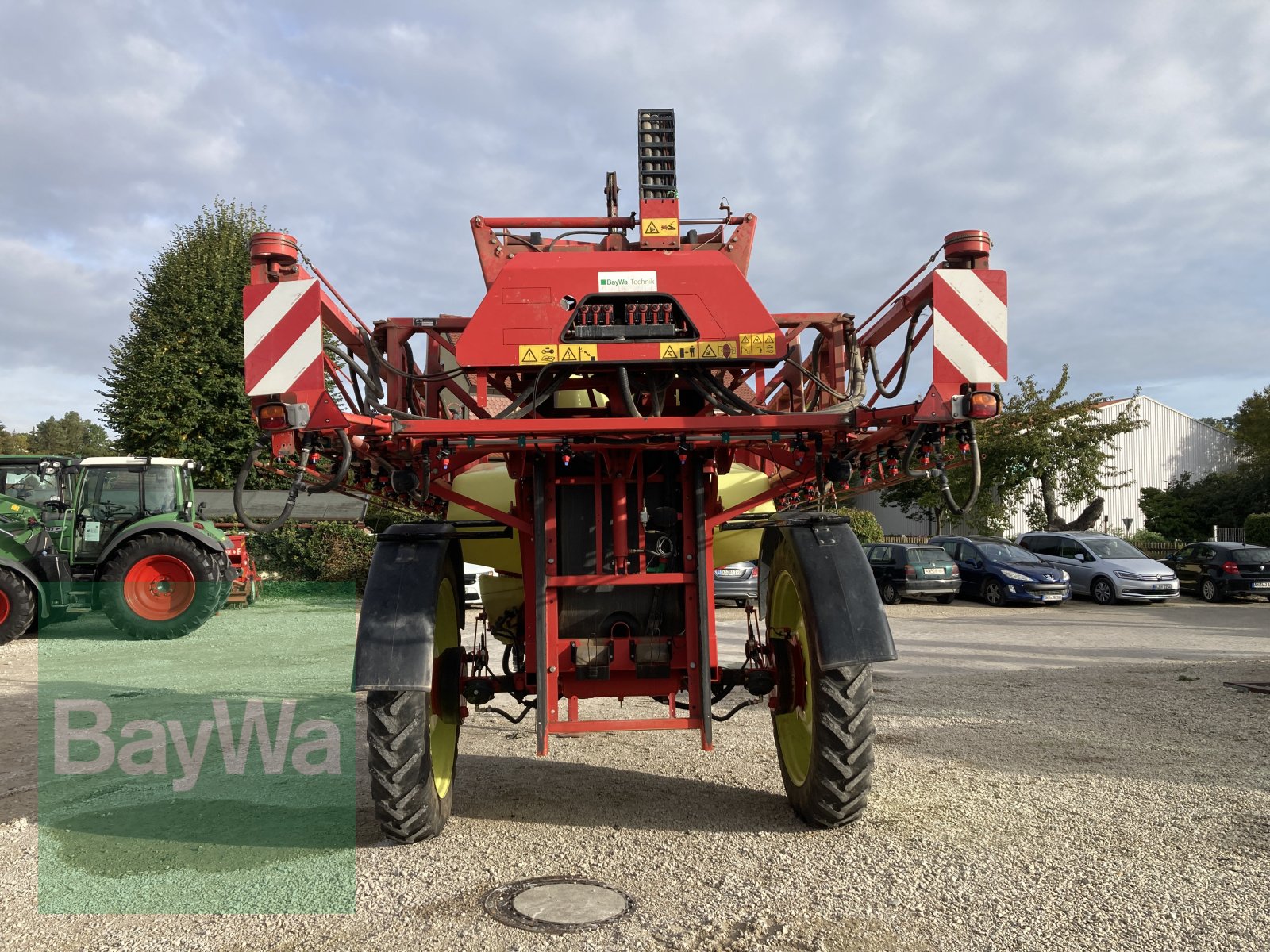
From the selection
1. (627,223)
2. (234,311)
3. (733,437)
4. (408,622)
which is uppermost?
(234,311)

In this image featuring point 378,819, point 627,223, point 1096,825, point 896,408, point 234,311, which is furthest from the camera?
point 234,311

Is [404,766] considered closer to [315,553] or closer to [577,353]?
[577,353]

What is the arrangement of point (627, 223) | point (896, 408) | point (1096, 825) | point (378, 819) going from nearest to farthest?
1. point (896, 408)
2. point (378, 819)
3. point (1096, 825)
4. point (627, 223)

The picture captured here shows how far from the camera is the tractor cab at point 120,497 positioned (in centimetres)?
1325

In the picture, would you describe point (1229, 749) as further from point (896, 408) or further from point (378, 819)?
point (378, 819)

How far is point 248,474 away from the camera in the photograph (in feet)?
12.4

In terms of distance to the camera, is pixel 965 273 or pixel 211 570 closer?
pixel 965 273

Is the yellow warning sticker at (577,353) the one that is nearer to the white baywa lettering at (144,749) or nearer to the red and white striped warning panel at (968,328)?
A: the red and white striped warning panel at (968,328)

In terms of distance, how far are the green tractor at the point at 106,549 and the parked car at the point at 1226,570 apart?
18.0 metres

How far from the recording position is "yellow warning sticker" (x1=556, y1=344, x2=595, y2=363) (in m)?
4.18

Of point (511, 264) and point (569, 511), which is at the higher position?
point (511, 264)

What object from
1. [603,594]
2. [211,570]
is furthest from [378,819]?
[211,570]

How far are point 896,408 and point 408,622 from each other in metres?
2.25

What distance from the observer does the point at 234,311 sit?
2178cm
